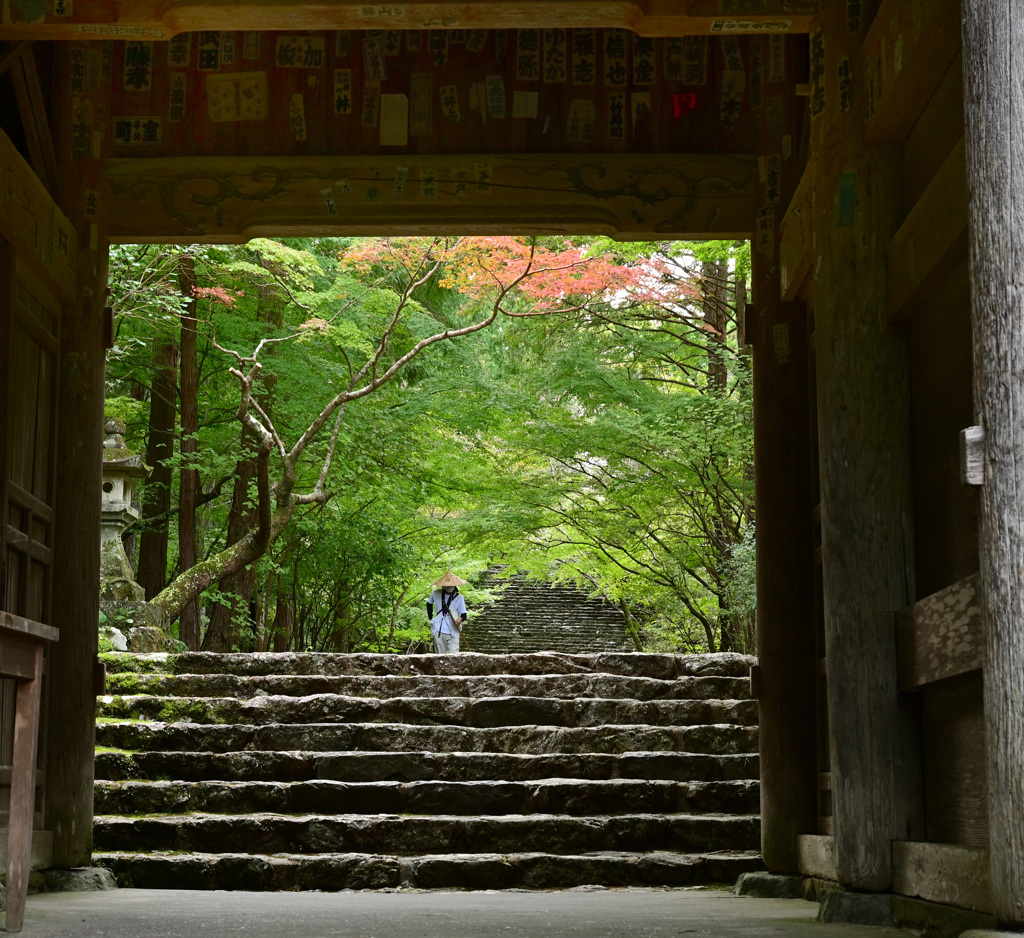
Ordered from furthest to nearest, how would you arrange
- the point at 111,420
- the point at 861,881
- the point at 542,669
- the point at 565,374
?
the point at 565,374 → the point at 111,420 → the point at 542,669 → the point at 861,881

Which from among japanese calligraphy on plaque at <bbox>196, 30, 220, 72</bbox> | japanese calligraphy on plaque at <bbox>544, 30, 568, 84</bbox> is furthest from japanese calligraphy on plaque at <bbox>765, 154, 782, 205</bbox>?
japanese calligraphy on plaque at <bbox>196, 30, 220, 72</bbox>

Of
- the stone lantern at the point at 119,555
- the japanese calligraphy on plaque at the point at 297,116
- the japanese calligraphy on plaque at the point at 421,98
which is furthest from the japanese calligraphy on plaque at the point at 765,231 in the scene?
the stone lantern at the point at 119,555

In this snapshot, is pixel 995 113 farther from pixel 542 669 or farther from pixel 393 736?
pixel 542 669

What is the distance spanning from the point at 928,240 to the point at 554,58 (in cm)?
322

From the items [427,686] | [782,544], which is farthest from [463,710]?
[782,544]

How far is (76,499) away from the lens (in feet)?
20.4

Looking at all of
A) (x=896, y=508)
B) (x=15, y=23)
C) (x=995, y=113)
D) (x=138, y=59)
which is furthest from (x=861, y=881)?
(x=138, y=59)

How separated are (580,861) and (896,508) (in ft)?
9.22

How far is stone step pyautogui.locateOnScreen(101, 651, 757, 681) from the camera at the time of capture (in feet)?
30.2

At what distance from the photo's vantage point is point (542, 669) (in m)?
9.68

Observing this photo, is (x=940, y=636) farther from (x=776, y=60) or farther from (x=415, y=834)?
(x=776, y=60)

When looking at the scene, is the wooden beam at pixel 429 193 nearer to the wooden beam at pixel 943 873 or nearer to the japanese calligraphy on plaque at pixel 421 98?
the japanese calligraphy on plaque at pixel 421 98

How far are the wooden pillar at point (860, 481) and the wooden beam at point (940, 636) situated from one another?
11 centimetres

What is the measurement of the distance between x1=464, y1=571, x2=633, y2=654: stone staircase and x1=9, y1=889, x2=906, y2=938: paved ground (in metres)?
17.3
